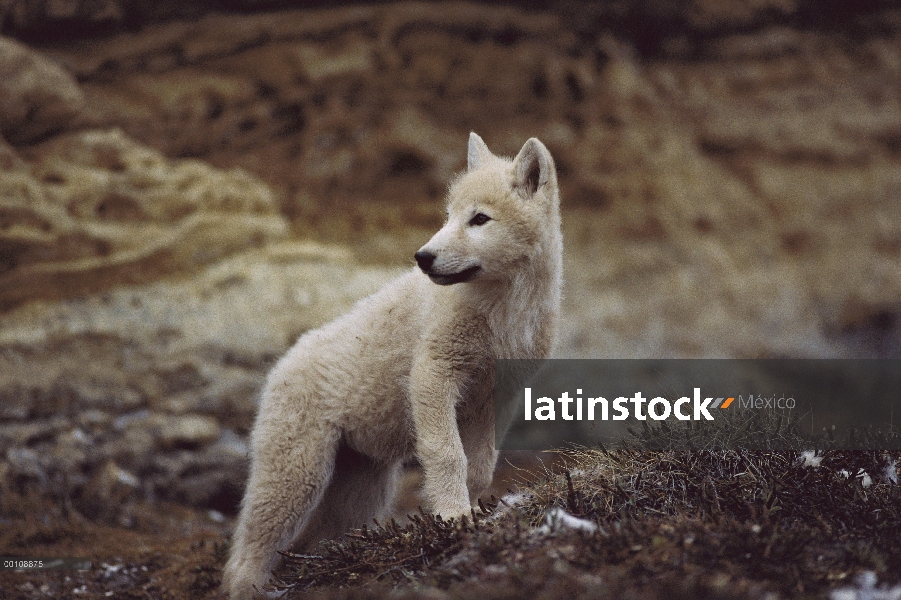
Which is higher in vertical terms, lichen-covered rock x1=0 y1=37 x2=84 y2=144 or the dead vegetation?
lichen-covered rock x1=0 y1=37 x2=84 y2=144

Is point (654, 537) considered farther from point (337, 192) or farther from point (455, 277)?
point (337, 192)

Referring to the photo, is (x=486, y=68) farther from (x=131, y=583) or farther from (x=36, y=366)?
(x=131, y=583)

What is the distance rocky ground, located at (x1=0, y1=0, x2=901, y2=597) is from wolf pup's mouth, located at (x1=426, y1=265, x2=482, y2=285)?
265cm

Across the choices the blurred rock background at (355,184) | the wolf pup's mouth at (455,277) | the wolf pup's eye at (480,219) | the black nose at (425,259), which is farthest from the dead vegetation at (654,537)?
the blurred rock background at (355,184)

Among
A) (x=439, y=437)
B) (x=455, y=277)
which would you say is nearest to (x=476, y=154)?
(x=455, y=277)

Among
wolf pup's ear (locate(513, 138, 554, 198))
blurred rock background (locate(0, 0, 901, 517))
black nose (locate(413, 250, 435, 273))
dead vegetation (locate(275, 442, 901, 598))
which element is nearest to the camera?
dead vegetation (locate(275, 442, 901, 598))

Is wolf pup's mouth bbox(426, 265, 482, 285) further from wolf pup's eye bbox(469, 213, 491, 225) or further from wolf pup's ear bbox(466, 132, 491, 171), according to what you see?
wolf pup's ear bbox(466, 132, 491, 171)

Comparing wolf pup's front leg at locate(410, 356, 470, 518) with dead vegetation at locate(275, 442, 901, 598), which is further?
wolf pup's front leg at locate(410, 356, 470, 518)

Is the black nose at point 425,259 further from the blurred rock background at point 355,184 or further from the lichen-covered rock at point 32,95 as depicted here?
the lichen-covered rock at point 32,95

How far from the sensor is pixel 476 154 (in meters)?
4.34

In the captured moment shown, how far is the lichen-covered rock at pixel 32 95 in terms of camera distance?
7191 millimetres

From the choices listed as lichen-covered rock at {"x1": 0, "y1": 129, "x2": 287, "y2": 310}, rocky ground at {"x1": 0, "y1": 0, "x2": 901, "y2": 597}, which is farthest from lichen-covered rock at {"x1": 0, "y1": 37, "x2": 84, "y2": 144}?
lichen-covered rock at {"x1": 0, "y1": 129, "x2": 287, "y2": 310}

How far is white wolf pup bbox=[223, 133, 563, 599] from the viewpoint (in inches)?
151

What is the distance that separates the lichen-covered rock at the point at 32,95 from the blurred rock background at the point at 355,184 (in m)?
0.03
